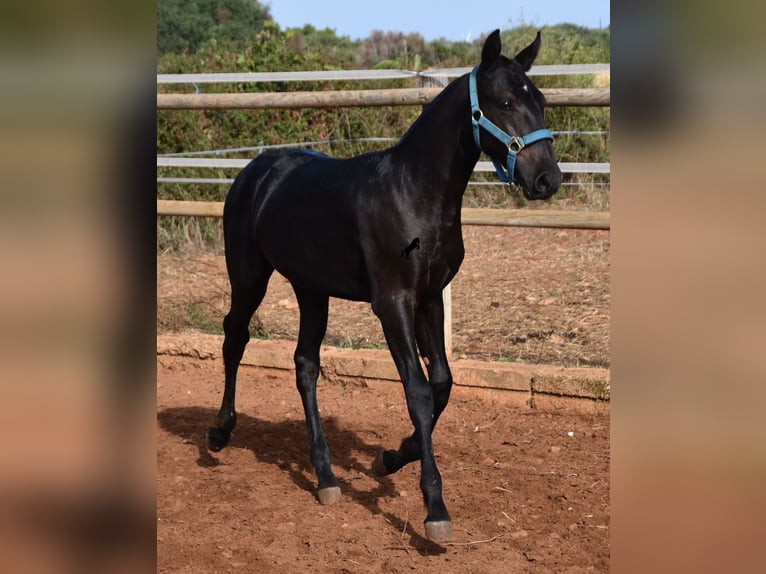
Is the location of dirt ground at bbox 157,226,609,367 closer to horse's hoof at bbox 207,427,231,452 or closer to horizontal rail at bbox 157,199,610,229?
horizontal rail at bbox 157,199,610,229

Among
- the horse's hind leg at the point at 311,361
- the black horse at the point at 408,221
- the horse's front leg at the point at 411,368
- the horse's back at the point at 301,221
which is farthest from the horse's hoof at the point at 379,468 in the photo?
the horse's back at the point at 301,221

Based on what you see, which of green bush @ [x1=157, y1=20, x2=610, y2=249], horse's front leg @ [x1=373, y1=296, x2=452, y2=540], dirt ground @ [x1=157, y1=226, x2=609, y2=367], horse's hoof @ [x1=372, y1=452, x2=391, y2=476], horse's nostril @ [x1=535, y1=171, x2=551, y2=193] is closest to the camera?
horse's nostril @ [x1=535, y1=171, x2=551, y2=193]

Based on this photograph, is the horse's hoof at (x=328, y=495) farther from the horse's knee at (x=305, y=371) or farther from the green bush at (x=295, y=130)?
the green bush at (x=295, y=130)

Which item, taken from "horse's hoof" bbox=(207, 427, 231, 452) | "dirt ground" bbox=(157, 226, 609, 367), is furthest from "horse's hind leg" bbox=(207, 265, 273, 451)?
"dirt ground" bbox=(157, 226, 609, 367)

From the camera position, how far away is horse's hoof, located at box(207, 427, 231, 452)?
5.35 meters

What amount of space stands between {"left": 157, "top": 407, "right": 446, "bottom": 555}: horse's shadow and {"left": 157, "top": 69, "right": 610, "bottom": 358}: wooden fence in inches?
43.3

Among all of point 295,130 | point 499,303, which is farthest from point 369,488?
point 295,130

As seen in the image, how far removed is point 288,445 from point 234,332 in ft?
2.55
